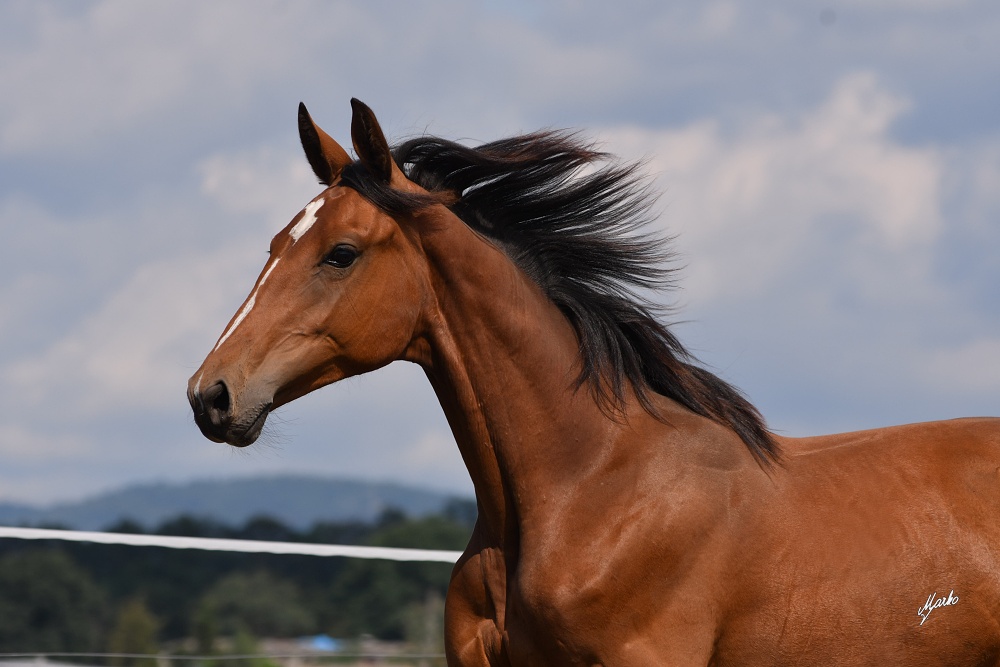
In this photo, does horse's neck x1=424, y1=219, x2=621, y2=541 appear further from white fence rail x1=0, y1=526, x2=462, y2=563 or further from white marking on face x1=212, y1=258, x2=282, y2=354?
white fence rail x1=0, y1=526, x2=462, y2=563

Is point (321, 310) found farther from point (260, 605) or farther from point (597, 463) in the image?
point (260, 605)

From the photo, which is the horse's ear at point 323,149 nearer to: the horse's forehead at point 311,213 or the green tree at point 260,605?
the horse's forehead at point 311,213

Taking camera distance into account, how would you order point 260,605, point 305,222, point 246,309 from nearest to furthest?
point 246,309 < point 305,222 < point 260,605

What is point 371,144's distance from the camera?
142 inches

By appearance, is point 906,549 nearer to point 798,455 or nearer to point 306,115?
point 798,455

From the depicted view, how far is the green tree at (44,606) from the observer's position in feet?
20.3

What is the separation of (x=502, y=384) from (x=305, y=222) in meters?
0.76

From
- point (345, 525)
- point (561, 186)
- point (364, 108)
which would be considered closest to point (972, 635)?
point (561, 186)

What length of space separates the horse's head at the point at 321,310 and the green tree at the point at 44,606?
3.49 meters

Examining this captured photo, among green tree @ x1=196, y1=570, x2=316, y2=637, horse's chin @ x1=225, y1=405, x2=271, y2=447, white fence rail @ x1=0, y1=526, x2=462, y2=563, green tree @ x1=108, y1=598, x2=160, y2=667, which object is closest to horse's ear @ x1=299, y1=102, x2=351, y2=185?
horse's chin @ x1=225, y1=405, x2=271, y2=447

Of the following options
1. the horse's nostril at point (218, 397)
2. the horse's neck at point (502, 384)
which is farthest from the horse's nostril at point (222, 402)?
the horse's neck at point (502, 384)

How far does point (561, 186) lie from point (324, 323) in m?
1.01

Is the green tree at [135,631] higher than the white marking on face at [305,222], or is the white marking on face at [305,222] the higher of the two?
the white marking on face at [305,222]
